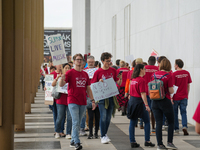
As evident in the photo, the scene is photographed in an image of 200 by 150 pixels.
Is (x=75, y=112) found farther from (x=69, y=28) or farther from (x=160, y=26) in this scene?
(x=69, y=28)

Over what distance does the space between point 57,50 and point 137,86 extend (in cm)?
181

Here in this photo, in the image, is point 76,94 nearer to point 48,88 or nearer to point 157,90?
point 157,90

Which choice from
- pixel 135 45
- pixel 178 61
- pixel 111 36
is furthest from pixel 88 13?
pixel 178 61

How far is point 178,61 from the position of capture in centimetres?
919

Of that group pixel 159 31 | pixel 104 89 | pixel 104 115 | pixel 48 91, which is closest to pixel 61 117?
pixel 48 91

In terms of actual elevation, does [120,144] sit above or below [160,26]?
A: below

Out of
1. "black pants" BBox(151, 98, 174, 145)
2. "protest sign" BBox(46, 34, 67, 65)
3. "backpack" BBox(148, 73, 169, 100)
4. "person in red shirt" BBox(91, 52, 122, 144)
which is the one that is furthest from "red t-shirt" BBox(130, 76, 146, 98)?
"protest sign" BBox(46, 34, 67, 65)

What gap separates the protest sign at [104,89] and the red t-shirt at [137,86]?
0.61 meters

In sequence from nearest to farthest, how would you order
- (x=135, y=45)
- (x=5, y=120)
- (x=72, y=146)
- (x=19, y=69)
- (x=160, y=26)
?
Result: 1. (x=5, y=120)
2. (x=19, y=69)
3. (x=72, y=146)
4. (x=160, y=26)
5. (x=135, y=45)

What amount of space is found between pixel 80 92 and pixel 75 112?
1.37ft

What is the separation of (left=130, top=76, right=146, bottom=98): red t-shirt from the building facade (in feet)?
12.4

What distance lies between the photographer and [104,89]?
8094mm

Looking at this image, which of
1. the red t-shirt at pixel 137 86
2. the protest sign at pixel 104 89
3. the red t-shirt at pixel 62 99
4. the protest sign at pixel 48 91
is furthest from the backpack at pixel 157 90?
the protest sign at pixel 48 91

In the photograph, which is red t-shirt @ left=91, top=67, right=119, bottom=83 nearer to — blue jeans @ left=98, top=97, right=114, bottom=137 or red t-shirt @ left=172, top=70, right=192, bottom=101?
blue jeans @ left=98, top=97, right=114, bottom=137
